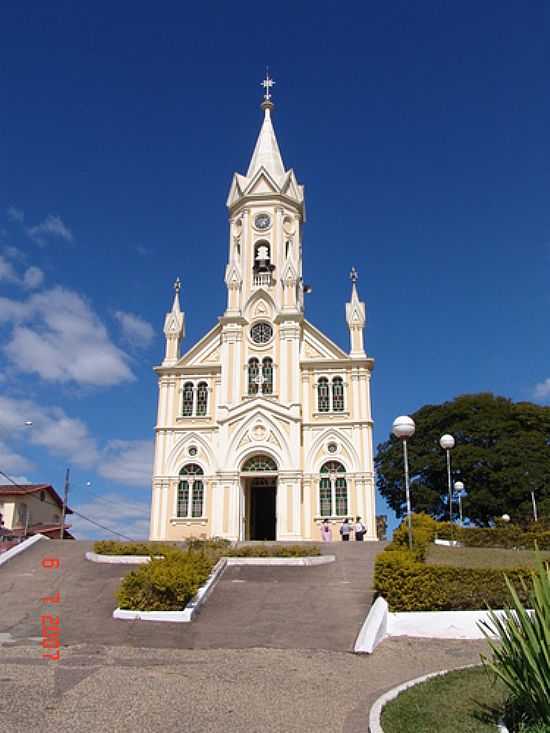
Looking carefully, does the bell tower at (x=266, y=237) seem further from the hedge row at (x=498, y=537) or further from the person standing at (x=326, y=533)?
the hedge row at (x=498, y=537)

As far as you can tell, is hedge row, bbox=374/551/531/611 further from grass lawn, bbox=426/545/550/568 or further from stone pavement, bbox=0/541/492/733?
grass lawn, bbox=426/545/550/568

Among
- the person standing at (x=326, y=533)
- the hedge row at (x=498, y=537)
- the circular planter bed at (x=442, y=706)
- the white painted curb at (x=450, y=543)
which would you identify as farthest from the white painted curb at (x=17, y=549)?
the hedge row at (x=498, y=537)

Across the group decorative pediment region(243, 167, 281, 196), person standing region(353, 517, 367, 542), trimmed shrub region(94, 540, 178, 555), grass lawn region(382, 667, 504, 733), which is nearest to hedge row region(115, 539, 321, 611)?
trimmed shrub region(94, 540, 178, 555)

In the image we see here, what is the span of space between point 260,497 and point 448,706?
2697cm

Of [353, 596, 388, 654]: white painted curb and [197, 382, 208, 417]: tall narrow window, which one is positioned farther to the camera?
[197, 382, 208, 417]: tall narrow window

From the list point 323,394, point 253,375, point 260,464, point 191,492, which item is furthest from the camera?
point 253,375

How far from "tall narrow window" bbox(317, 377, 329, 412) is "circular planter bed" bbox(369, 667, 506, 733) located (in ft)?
80.0

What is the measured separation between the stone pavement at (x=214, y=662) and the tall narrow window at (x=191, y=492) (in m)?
14.3

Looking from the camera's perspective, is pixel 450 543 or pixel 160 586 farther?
pixel 450 543

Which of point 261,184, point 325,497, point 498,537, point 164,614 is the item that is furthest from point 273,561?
point 261,184

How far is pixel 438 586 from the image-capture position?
42.8 feet

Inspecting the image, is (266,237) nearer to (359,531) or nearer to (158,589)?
(359,531)

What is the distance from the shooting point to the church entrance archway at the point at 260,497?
31875 millimetres

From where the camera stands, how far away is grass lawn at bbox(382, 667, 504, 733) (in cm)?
660
